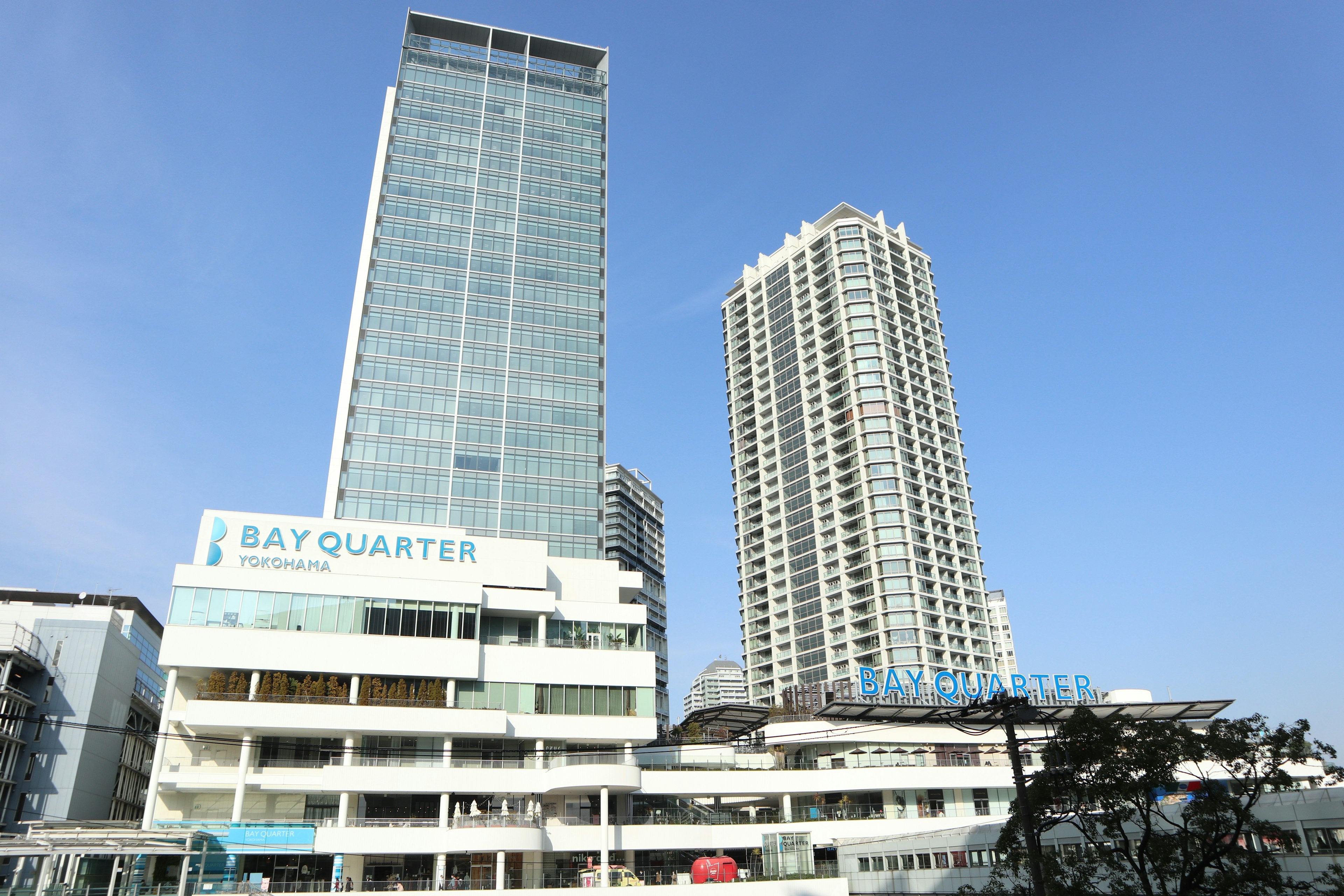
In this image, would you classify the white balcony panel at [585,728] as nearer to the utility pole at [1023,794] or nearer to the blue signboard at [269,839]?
the blue signboard at [269,839]

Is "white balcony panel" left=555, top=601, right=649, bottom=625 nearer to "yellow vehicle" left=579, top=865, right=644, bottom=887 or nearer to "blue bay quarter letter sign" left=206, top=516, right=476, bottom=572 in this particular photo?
"blue bay quarter letter sign" left=206, top=516, right=476, bottom=572

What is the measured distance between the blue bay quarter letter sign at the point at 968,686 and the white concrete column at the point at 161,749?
5739cm

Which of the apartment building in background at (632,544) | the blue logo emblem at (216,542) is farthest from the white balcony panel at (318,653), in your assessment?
the apartment building in background at (632,544)

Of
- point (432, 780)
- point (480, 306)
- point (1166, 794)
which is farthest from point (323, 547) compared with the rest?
point (1166, 794)

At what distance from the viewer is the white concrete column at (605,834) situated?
6244 cm

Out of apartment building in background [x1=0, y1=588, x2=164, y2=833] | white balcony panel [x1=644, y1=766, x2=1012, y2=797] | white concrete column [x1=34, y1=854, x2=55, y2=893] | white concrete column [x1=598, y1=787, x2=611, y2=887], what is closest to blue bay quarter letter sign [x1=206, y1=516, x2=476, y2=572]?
apartment building in background [x1=0, y1=588, x2=164, y2=833]

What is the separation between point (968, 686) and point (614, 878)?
41750 mm

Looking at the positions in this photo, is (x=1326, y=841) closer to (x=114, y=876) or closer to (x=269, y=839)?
(x=269, y=839)

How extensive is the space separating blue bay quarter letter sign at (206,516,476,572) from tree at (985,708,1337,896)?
52175 mm

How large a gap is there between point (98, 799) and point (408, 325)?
5892 centimetres

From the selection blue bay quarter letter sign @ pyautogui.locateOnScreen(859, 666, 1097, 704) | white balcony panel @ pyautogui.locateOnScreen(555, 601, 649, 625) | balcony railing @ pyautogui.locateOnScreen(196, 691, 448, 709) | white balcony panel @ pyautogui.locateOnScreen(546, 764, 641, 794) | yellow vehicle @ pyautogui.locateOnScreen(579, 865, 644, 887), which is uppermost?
white balcony panel @ pyautogui.locateOnScreen(555, 601, 649, 625)

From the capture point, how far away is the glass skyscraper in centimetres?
10356

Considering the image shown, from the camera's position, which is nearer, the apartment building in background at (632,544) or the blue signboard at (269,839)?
the blue signboard at (269,839)

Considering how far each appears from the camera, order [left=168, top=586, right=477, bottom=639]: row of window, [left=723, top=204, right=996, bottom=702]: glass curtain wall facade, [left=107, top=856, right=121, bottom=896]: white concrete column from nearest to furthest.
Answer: [left=107, top=856, right=121, bottom=896]: white concrete column, [left=168, top=586, right=477, bottom=639]: row of window, [left=723, top=204, right=996, bottom=702]: glass curtain wall facade
